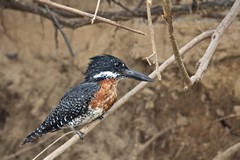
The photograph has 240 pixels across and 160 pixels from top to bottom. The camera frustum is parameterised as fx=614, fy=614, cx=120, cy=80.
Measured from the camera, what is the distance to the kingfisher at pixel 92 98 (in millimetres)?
3143

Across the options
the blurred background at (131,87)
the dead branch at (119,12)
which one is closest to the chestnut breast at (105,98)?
the dead branch at (119,12)

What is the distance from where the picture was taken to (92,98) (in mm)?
3174

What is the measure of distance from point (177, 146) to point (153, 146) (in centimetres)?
17

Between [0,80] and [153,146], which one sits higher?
[0,80]

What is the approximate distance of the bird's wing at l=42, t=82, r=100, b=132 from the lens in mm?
3170

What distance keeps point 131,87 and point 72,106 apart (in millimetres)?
1064

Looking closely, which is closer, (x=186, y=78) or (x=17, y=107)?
(x=186, y=78)

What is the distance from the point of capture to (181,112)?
4.12 m

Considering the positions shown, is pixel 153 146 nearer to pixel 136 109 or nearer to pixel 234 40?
pixel 136 109

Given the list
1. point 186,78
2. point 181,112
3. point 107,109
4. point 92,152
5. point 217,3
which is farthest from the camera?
point 92,152

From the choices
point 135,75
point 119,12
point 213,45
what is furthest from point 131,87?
point 213,45

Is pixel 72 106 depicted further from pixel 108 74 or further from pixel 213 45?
pixel 213 45

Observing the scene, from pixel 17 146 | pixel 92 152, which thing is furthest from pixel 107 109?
pixel 17 146

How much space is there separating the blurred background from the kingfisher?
652 mm
